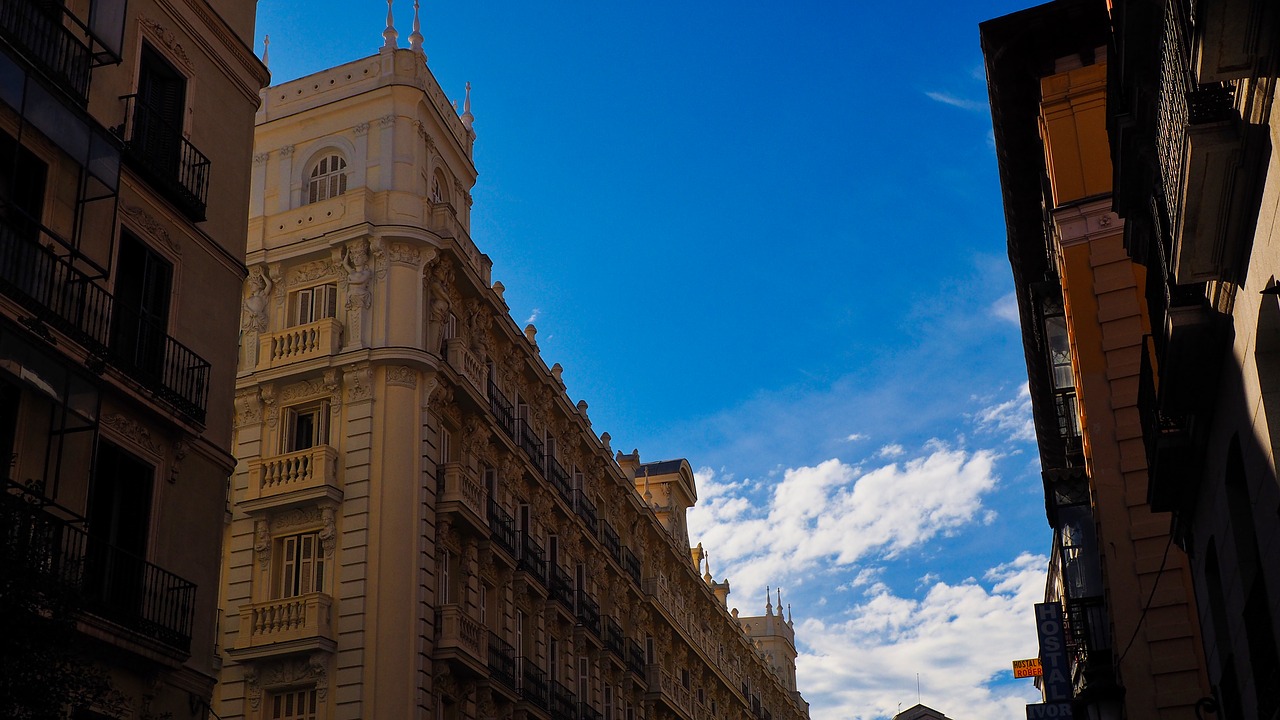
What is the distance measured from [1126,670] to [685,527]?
45.0 meters

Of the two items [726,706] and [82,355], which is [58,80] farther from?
[726,706]

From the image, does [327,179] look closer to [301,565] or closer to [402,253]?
[402,253]

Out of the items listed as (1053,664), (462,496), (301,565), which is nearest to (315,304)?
(462,496)

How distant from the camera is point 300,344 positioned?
114ft

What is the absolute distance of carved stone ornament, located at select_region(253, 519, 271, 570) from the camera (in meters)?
32.8

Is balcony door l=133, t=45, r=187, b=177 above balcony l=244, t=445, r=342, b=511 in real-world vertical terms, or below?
above

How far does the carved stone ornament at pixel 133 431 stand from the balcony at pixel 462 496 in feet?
46.2

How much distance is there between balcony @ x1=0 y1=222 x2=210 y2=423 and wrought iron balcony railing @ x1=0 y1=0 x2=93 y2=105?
7.34 feet

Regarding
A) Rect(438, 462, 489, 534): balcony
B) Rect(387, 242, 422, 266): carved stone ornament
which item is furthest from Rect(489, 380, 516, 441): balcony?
Rect(387, 242, 422, 266): carved stone ornament

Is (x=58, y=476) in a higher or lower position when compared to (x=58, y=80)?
lower

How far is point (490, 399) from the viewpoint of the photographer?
3878 cm

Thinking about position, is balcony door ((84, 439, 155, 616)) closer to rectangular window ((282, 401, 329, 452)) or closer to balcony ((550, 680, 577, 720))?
rectangular window ((282, 401, 329, 452))

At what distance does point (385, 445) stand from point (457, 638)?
5.07 meters

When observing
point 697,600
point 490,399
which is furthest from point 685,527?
point 490,399
